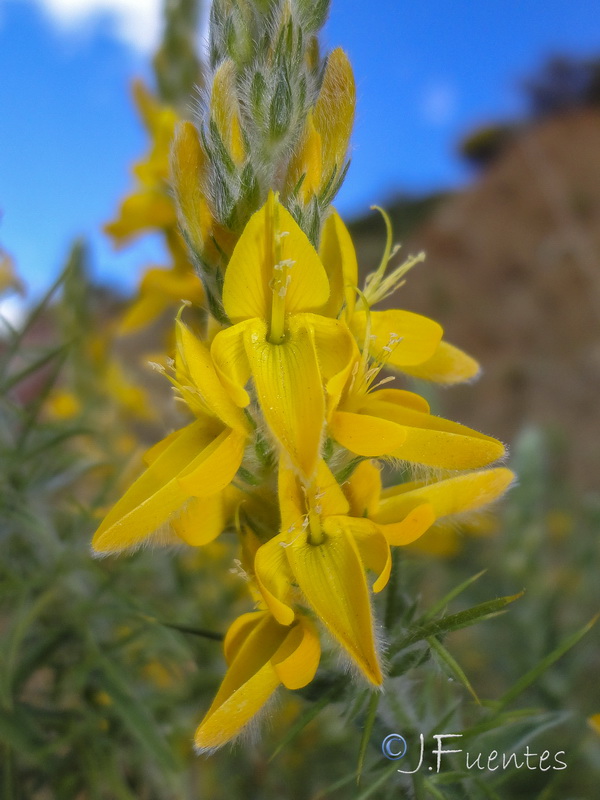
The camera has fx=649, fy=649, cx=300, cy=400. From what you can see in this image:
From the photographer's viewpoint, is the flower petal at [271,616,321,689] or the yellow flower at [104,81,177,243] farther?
the yellow flower at [104,81,177,243]

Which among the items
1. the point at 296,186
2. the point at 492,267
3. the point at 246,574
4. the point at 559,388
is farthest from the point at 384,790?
the point at 492,267

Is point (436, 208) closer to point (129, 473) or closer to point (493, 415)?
point (493, 415)

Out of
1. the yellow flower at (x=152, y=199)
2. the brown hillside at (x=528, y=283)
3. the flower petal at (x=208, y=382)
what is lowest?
the brown hillside at (x=528, y=283)

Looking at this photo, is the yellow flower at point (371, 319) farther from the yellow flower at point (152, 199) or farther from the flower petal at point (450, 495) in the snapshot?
the yellow flower at point (152, 199)

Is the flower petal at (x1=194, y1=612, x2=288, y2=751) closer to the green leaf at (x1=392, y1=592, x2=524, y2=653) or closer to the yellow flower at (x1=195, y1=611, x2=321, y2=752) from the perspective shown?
the yellow flower at (x1=195, y1=611, x2=321, y2=752)

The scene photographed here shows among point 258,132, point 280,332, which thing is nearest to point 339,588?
point 280,332

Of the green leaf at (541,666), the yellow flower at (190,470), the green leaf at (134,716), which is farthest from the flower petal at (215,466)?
the green leaf at (134,716)

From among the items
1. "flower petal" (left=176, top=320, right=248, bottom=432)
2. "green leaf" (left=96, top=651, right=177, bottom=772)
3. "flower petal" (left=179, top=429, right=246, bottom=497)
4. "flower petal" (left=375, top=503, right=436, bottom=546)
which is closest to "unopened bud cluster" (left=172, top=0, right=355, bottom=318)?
"flower petal" (left=176, top=320, right=248, bottom=432)
